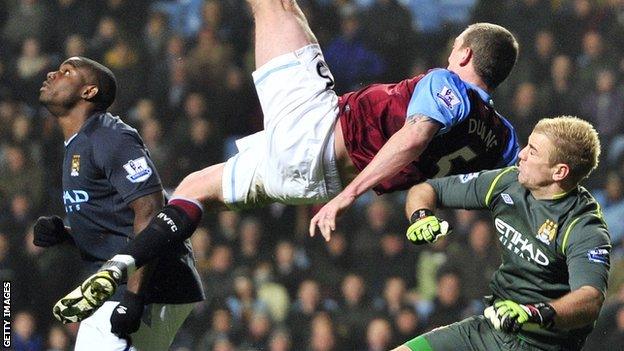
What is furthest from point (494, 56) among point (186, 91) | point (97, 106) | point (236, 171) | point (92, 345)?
point (186, 91)

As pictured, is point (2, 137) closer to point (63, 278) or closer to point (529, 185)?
point (63, 278)

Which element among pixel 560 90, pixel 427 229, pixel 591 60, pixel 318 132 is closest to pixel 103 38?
pixel 560 90

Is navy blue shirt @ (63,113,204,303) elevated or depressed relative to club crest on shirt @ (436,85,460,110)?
depressed

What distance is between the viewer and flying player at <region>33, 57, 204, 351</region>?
408cm

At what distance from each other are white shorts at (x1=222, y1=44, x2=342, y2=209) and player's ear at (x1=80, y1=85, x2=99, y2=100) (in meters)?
0.65

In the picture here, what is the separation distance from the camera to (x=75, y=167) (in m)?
4.22

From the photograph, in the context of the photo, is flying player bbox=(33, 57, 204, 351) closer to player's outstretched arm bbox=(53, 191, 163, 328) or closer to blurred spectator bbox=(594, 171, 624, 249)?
player's outstretched arm bbox=(53, 191, 163, 328)

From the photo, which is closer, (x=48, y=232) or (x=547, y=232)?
(x=547, y=232)

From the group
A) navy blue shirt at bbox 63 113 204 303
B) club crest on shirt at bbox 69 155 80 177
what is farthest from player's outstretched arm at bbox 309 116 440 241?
club crest on shirt at bbox 69 155 80 177

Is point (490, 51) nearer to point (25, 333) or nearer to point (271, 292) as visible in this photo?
point (271, 292)

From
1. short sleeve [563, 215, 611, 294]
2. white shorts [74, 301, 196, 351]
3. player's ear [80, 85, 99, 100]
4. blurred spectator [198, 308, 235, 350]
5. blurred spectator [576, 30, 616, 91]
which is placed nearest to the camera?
short sleeve [563, 215, 611, 294]

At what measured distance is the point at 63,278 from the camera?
25.7ft

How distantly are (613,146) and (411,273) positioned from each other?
1.68m

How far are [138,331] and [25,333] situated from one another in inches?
152
